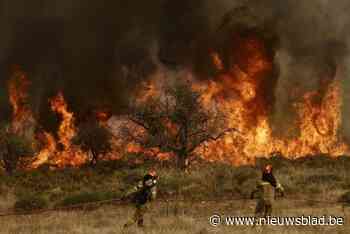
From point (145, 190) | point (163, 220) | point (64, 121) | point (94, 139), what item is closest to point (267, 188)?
point (145, 190)

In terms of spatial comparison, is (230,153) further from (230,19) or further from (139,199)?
(139,199)

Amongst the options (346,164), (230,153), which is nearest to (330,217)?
(346,164)

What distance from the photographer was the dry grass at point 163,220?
16.8 metres

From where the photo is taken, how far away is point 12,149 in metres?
48.5

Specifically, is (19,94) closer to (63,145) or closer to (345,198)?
(63,145)

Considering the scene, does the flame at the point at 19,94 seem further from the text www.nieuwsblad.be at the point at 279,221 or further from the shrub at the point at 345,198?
the text www.nieuwsblad.be at the point at 279,221

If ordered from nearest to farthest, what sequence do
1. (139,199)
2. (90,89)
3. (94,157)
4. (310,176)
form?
(139,199) → (310,176) → (94,157) → (90,89)

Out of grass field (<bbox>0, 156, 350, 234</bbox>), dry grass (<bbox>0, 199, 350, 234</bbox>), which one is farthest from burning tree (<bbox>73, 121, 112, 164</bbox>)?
dry grass (<bbox>0, 199, 350, 234</bbox>)

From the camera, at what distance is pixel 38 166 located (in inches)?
1981

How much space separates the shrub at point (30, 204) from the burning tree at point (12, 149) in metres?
22.9

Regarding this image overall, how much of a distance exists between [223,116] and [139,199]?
25.5 m

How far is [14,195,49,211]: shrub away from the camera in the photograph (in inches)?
985

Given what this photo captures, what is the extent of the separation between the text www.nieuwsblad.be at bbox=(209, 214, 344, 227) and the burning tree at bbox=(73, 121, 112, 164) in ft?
101

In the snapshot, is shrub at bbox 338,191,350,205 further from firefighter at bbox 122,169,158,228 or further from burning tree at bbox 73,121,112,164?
burning tree at bbox 73,121,112,164
